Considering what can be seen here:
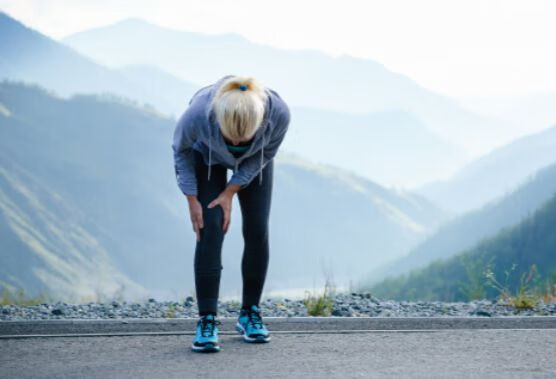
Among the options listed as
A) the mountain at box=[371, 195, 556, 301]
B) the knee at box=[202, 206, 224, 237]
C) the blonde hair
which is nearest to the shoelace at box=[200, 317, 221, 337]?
the knee at box=[202, 206, 224, 237]

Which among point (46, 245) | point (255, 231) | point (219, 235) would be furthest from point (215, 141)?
point (46, 245)

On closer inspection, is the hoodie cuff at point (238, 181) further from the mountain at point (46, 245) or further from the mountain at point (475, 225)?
the mountain at point (475, 225)

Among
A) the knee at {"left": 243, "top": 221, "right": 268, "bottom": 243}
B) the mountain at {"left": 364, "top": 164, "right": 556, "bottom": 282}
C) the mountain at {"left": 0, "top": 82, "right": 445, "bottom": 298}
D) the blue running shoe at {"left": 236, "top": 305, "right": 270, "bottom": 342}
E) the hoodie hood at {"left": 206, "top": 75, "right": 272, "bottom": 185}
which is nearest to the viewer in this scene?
the hoodie hood at {"left": 206, "top": 75, "right": 272, "bottom": 185}

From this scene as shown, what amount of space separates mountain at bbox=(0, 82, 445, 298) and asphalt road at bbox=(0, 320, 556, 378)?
461 ft

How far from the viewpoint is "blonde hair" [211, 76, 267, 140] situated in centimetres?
394

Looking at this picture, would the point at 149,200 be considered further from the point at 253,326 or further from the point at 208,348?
the point at 208,348

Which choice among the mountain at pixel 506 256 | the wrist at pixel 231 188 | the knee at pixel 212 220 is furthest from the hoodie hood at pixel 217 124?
the mountain at pixel 506 256

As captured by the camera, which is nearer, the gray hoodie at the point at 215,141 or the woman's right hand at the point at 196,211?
the gray hoodie at the point at 215,141

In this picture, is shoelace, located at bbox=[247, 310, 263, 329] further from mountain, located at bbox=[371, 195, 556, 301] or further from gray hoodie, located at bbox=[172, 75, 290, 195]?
mountain, located at bbox=[371, 195, 556, 301]

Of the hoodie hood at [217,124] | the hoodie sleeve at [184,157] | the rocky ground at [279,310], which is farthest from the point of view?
the rocky ground at [279,310]

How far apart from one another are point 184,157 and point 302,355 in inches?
53.6

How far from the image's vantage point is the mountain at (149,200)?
154000mm

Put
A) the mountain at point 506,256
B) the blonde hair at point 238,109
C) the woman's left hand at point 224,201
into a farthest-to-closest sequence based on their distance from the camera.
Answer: the mountain at point 506,256, the woman's left hand at point 224,201, the blonde hair at point 238,109

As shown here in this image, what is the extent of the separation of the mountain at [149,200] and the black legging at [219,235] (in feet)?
462
